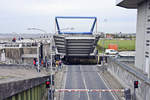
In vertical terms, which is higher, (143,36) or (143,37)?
(143,36)

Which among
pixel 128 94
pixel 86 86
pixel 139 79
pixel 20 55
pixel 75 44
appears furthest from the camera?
pixel 75 44

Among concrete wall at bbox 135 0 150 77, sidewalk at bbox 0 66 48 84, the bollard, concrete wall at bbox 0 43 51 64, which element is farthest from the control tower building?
concrete wall at bbox 0 43 51 64

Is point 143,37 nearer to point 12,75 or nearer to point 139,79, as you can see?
point 139,79

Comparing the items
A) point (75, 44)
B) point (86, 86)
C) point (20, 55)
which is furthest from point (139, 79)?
point (20, 55)

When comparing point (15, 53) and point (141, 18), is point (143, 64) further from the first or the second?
point (15, 53)

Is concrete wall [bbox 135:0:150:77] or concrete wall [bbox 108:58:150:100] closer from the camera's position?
concrete wall [bbox 108:58:150:100]

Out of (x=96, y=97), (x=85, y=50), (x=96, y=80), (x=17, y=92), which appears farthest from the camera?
(x=85, y=50)

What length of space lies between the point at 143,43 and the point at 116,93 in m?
6.07

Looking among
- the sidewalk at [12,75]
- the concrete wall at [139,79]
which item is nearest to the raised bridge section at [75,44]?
the concrete wall at [139,79]

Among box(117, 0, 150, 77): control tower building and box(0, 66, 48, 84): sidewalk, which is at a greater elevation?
box(117, 0, 150, 77): control tower building

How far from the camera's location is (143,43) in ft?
70.0

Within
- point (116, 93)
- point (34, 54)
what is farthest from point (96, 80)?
point (34, 54)

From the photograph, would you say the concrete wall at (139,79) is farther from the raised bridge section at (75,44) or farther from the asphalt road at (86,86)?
the raised bridge section at (75,44)

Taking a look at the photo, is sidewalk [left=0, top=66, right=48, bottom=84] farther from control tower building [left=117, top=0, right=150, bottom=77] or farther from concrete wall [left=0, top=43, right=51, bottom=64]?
concrete wall [left=0, top=43, right=51, bottom=64]
